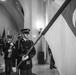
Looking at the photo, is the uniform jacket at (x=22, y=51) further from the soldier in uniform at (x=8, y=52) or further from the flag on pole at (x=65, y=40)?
the flag on pole at (x=65, y=40)

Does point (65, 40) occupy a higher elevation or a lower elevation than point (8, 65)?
higher

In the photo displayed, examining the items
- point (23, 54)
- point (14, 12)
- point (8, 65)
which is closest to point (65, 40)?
point (23, 54)

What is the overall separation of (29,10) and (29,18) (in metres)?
0.49

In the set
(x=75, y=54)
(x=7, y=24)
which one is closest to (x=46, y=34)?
(x=75, y=54)

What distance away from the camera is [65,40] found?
1.01 m

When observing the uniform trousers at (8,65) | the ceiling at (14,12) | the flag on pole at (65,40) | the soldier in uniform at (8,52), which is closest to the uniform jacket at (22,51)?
the soldier in uniform at (8,52)

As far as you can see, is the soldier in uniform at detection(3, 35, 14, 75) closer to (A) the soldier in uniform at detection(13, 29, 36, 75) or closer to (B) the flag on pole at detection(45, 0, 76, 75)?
(A) the soldier in uniform at detection(13, 29, 36, 75)

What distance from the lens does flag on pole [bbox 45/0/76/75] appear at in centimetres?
95

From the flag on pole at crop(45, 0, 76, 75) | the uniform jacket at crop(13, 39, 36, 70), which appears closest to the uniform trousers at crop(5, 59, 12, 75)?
the uniform jacket at crop(13, 39, 36, 70)

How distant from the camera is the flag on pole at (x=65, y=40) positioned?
955 millimetres

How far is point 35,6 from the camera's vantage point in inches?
343

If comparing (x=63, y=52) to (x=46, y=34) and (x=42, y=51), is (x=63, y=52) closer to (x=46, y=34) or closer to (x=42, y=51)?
(x=46, y=34)

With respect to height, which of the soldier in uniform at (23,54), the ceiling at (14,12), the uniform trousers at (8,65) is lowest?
the uniform trousers at (8,65)

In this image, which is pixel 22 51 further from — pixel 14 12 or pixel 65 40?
pixel 14 12
